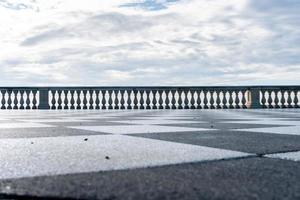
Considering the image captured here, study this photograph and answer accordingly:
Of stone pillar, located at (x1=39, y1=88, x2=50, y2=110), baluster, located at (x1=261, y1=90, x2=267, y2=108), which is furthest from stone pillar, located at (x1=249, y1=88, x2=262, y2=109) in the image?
stone pillar, located at (x1=39, y1=88, x2=50, y2=110)

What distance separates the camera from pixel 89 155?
4.14ft

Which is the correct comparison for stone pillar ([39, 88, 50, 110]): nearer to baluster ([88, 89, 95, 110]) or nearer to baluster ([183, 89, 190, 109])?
baluster ([88, 89, 95, 110])

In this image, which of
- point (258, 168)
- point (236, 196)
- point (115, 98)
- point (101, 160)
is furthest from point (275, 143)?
point (115, 98)

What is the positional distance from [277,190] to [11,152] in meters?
0.87

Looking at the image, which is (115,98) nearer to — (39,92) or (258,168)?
(39,92)

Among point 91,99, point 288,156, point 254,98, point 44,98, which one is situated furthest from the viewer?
point 254,98

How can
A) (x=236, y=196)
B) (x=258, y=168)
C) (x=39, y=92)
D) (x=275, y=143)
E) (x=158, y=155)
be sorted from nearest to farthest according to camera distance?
(x=236, y=196), (x=258, y=168), (x=158, y=155), (x=275, y=143), (x=39, y=92)

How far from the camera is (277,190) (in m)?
0.78

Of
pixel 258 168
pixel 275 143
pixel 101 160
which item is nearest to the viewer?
pixel 258 168

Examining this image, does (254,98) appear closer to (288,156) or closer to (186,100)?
(186,100)

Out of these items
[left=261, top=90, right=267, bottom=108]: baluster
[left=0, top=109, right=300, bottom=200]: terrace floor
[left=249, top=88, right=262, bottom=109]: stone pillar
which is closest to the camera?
[left=0, top=109, right=300, bottom=200]: terrace floor

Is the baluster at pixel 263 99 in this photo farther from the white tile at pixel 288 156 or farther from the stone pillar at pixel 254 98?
the white tile at pixel 288 156

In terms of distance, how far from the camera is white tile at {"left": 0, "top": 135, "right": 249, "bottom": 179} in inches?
40.0

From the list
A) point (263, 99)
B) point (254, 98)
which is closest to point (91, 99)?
point (254, 98)
